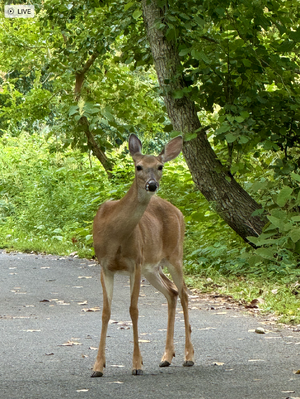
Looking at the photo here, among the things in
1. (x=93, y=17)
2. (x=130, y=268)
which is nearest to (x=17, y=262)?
(x=93, y=17)

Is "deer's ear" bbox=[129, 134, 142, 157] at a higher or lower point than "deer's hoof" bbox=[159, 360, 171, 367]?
higher

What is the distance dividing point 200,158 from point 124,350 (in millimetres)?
4551

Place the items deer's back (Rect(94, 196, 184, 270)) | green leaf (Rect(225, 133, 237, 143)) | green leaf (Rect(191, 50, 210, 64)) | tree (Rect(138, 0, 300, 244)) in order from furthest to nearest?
tree (Rect(138, 0, 300, 244)) → green leaf (Rect(225, 133, 237, 143)) → green leaf (Rect(191, 50, 210, 64)) → deer's back (Rect(94, 196, 184, 270))

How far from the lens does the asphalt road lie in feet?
16.0

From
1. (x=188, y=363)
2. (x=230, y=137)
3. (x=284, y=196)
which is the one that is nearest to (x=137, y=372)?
(x=188, y=363)

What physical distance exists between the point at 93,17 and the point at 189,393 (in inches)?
356

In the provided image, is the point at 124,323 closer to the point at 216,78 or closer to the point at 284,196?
the point at 284,196

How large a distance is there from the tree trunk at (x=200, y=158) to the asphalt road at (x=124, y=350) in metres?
1.66

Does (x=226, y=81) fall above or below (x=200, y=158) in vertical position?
above

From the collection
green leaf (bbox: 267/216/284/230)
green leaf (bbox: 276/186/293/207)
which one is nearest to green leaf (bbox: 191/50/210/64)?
green leaf (bbox: 276/186/293/207)

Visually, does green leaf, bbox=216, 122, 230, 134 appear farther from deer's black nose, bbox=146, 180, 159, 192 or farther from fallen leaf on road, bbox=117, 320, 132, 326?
deer's black nose, bbox=146, 180, 159, 192

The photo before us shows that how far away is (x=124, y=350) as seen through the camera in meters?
6.36

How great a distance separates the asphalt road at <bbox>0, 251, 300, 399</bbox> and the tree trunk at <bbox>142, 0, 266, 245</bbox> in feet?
5.44

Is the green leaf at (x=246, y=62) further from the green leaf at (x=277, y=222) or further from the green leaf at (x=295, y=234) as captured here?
the green leaf at (x=295, y=234)
